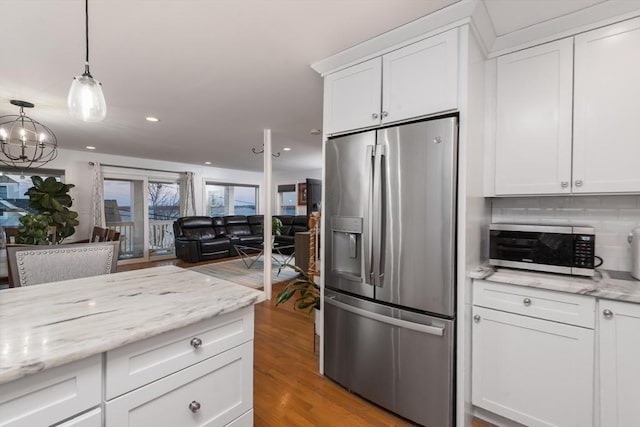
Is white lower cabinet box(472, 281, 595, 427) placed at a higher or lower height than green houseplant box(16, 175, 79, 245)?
lower

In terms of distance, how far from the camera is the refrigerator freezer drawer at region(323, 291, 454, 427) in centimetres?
159

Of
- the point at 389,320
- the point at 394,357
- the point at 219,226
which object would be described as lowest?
the point at 394,357

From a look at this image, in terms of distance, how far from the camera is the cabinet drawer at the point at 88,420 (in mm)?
836

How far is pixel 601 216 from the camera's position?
183 centimetres

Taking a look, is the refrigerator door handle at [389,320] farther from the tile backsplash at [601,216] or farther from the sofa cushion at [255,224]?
the sofa cushion at [255,224]

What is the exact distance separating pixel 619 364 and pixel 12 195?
764cm

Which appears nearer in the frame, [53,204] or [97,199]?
[53,204]

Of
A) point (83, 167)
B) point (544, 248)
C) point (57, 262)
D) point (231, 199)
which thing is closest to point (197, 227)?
point (231, 199)

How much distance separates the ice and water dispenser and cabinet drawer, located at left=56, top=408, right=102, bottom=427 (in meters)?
1.38

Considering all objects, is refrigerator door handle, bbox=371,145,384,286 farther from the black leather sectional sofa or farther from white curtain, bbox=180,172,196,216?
white curtain, bbox=180,172,196,216

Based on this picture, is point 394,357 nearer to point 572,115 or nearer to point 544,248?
point 544,248

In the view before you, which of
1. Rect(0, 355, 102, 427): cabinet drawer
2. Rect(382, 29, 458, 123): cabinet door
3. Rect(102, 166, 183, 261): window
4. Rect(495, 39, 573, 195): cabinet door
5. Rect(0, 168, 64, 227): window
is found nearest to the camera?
Rect(0, 355, 102, 427): cabinet drawer

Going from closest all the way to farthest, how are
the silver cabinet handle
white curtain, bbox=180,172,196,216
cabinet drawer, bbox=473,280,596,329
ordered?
the silver cabinet handle, cabinet drawer, bbox=473,280,596,329, white curtain, bbox=180,172,196,216

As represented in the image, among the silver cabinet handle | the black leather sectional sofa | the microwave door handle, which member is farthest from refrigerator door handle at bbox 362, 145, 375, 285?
the black leather sectional sofa
